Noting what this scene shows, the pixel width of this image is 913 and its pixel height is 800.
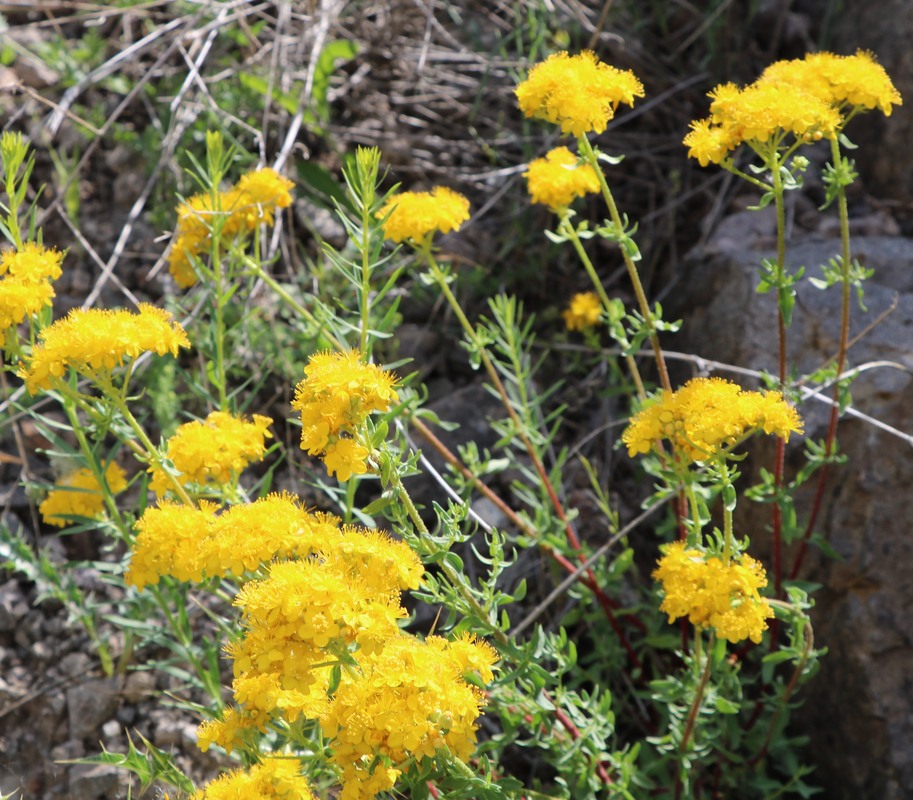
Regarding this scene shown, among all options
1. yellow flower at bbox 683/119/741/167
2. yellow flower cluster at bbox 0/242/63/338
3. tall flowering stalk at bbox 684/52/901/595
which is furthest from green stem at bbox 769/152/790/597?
yellow flower cluster at bbox 0/242/63/338

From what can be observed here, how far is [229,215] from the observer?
277 cm

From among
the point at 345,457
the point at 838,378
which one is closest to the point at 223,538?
the point at 345,457

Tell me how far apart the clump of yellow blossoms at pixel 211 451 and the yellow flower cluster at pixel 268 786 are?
0.76 meters

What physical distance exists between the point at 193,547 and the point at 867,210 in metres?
3.15

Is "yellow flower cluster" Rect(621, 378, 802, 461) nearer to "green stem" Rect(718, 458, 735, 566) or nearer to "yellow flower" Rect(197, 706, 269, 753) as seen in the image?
"green stem" Rect(718, 458, 735, 566)

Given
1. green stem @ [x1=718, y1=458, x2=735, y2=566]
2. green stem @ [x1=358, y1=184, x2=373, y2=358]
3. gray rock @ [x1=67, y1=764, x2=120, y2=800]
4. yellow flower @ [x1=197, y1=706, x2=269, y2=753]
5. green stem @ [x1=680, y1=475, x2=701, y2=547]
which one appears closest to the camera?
yellow flower @ [x1=197, y1=706, x2=269, y2=753]

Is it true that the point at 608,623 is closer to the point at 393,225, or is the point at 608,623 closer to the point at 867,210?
the point at 393,225

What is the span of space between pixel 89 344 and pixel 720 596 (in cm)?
147

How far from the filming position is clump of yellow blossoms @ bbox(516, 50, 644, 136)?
7.92ft

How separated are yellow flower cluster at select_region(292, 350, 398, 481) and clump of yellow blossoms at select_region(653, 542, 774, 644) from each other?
763 mm

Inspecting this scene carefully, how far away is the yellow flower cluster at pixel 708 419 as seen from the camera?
208 centimetres

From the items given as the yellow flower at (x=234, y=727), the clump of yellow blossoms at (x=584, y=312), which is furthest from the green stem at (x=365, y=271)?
the clump of yellow blossoms at (x=584, y=312)

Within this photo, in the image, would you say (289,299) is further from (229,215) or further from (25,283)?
(25,283)

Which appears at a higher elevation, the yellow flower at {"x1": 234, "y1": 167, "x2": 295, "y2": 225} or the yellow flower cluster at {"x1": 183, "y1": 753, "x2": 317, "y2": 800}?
the yellow flower at {"x1": 234, "y1": 167, "x2": 295, "y2": 225}
